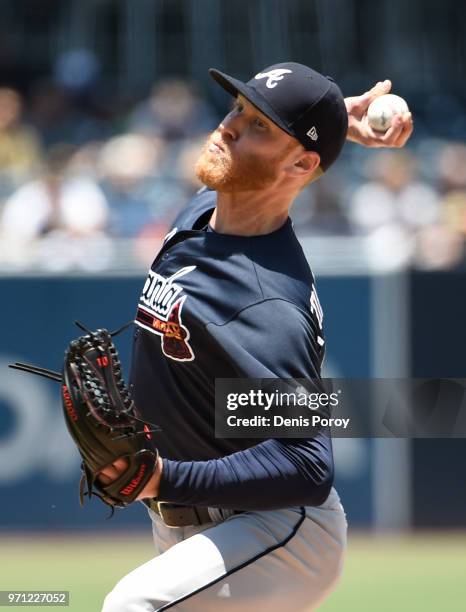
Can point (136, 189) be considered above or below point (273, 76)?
above

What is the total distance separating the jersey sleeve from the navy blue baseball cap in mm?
587

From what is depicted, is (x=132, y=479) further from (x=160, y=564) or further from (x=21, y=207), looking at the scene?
(x=21, y=207)

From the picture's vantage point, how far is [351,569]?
7.20 metres

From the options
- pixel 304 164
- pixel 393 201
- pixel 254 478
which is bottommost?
pixel 254 478

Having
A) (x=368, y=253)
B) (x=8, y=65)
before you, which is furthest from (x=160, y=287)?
(x=8, y=65)

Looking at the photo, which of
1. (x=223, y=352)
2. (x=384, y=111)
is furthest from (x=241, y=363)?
(x=384, y=111)

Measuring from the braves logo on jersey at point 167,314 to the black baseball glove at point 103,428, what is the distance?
0.32 metres

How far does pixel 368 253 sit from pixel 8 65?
680cm

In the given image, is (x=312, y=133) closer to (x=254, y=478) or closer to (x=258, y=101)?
(x=258, y=101)

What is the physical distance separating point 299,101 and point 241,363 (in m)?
0.83

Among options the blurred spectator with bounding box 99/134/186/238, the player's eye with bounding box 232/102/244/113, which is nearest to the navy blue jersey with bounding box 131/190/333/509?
the player's eye with bounding box 232/102/244/113

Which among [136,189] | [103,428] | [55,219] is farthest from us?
[136,189]

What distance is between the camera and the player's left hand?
377 cm

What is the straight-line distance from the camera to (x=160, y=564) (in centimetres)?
323
